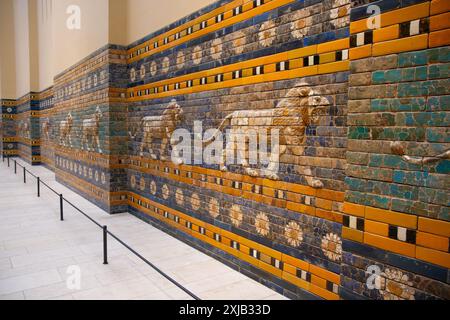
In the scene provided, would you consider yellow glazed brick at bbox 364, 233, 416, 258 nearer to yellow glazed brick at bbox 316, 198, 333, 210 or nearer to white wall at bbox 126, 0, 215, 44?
yellow glazed brick at bbox 316, 198, 333, 210

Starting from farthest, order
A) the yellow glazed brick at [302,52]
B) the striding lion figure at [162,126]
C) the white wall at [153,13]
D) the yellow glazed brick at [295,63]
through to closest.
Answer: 1. the striding lion figure at [162,126]
2. the white wall at [153,13]
3. the yellow glazed brick at [295,63]
4. the yellow glazed brick at [302,52]

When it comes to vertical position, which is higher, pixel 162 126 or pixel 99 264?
pixel 162 126

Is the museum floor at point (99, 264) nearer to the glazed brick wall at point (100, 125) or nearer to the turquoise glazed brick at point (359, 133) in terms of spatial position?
the glazed brick wall at point (100, 125)

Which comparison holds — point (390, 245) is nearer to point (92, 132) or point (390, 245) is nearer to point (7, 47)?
point (92, 132)

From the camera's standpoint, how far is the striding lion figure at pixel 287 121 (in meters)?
3.19

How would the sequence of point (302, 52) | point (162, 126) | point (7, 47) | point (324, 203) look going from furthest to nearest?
1. point (7, 47)
2. point (162, 126)
3. point (302, 52)
4. point (324, 203)

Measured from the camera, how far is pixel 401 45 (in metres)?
2.23

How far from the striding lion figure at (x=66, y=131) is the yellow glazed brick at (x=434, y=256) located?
29.4ft

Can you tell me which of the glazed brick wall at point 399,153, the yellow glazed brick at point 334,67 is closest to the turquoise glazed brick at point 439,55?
the glazed brick wall at point 399,153

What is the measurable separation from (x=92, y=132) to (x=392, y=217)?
6848 millimetres

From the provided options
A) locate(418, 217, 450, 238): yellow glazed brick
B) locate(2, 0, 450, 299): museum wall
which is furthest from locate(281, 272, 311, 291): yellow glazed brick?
locate(418, 217, 450, 238): yellow glazed brick

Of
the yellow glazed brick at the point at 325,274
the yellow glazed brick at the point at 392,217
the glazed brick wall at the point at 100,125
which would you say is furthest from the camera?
the glazed brick wall at the point at 100,125

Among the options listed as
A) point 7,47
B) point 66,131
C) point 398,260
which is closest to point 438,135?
point 398,260
